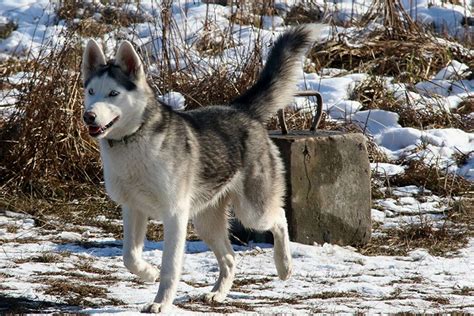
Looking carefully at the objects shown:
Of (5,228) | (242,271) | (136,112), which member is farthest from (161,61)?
(136,112)

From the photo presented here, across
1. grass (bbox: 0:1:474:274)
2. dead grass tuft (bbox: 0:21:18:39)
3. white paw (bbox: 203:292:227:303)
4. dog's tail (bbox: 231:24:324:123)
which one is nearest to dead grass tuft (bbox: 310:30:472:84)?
grass (bbox: 0:1:474:274)

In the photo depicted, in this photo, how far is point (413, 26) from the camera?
10.6 m

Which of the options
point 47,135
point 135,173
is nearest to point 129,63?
point 135,173

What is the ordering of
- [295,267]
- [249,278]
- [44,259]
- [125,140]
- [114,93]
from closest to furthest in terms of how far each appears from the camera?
[114,93]
[125,140]
[249,278]
[44,259]
[295,267]

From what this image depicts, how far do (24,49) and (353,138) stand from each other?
5.50m

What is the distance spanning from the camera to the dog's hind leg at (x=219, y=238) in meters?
5.19

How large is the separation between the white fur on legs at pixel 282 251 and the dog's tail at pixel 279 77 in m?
0.62

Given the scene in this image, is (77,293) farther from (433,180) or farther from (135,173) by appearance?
(433,180)

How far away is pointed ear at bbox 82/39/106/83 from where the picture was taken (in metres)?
4.84

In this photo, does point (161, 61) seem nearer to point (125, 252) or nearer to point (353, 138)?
point (353, 138)

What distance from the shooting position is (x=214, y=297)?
5012 millimetres

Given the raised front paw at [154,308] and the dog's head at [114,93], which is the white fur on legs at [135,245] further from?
the dog's head at [114,93]

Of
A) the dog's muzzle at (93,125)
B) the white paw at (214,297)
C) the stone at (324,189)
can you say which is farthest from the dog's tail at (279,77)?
the dog's muzzle at (93,125)

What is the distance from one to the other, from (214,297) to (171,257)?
463 millimetres
